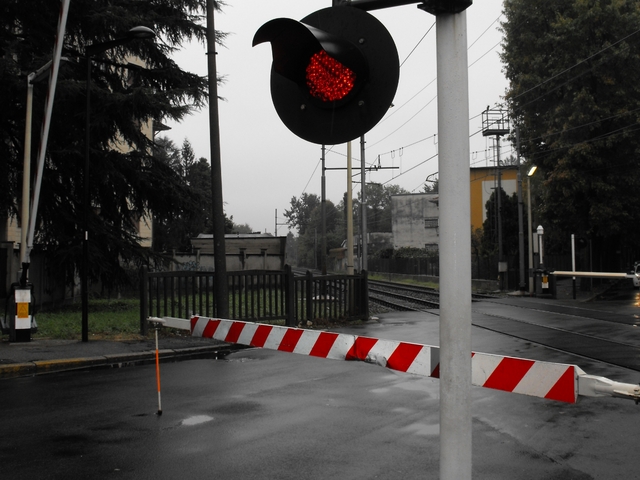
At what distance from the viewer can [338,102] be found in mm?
2830

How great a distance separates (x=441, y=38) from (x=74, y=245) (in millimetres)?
17982

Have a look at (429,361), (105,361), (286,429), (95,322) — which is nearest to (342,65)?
(429,361)

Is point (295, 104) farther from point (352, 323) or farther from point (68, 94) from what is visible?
point (68, 94)

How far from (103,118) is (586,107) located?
23445 mm

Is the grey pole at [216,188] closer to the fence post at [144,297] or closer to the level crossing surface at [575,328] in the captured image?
the fence post at [144,297]

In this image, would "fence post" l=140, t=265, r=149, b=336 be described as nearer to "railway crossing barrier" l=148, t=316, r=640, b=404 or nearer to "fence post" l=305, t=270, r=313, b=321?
"fence post" l=305, t=270, r=313, b=321

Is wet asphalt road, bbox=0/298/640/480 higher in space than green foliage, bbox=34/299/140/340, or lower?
lower

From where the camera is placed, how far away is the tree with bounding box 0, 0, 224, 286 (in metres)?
18.6

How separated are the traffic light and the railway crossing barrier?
1.95 metres

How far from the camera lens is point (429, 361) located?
4.58 meters

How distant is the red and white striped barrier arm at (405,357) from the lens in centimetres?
389

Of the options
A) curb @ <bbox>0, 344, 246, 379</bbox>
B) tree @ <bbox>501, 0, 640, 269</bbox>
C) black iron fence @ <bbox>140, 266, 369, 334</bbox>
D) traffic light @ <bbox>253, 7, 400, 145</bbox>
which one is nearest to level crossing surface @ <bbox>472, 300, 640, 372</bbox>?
black iron fence @ <bbox>140, 266, 369, 334</bbox>

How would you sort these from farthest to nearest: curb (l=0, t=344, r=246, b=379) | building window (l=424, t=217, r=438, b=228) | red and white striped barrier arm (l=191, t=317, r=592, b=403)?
building window (l=424, t=217, r=438, b=228)
curb (l=0, t=344, r=246, b=379)
red and white striped barrier arm (l=191, t=317, r=592, b=403)

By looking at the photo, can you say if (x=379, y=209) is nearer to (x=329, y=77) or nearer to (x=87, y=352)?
(x=87, y=352)
